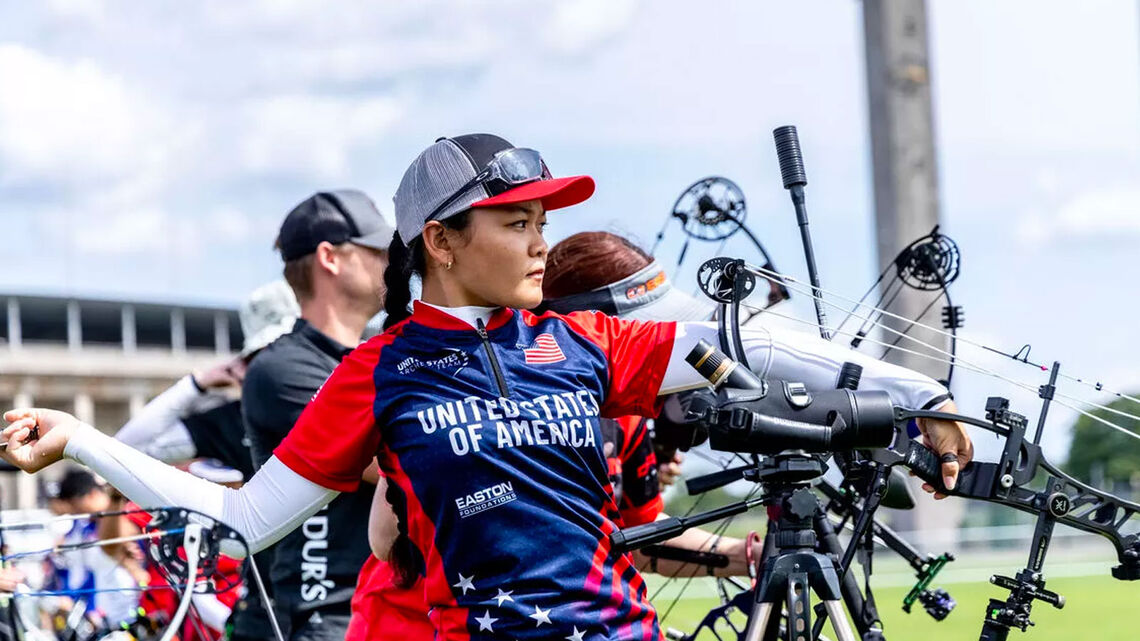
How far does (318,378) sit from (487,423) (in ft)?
5.10

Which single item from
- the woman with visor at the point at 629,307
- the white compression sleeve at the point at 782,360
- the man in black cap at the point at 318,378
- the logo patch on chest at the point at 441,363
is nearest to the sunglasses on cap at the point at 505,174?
the logo patch on chest at the point at 441,363

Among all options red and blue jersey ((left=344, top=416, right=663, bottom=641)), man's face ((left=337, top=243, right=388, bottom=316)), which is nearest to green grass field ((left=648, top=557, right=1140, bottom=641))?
man's face ((left=337, top=243, right=388, bottom=316))

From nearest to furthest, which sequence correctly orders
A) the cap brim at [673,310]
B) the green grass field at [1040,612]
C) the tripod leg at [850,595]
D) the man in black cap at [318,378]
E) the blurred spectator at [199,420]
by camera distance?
the tripod leg at [850,595] → the cap brim at [673,310] → the man in black cap at [318,378] → the blurred spectator at [199,420] → the green grass field at [1040,612]

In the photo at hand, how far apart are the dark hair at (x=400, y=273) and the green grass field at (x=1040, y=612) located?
17.0ft

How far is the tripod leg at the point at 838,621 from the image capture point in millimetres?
2580

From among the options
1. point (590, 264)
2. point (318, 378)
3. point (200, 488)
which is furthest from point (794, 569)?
point (318, 378)

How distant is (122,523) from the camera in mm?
6152

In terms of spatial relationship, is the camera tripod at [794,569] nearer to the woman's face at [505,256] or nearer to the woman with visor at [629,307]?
the woman's face at [505,256]

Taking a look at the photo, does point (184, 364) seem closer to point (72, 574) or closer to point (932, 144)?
point (932, 144)

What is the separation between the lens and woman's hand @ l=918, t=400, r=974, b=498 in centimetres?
272

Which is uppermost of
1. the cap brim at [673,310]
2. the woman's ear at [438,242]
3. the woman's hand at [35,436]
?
the woman's ear at [438,242]

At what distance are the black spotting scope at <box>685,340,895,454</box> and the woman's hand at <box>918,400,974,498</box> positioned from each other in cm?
25

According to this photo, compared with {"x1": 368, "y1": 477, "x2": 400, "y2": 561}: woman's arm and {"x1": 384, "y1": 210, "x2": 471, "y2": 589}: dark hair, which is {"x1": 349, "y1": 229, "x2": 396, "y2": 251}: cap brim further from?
{"x1": 368, "y1": 477, "x2": 400, "y2": 561}: woman's arm

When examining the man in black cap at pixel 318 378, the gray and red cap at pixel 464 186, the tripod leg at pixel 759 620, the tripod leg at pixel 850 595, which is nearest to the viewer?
the tripod leg at pixel 759 620
